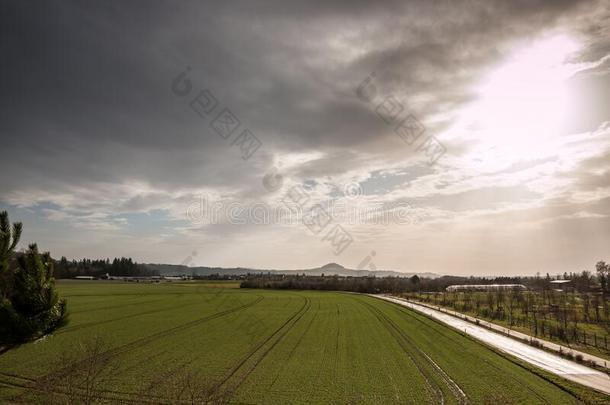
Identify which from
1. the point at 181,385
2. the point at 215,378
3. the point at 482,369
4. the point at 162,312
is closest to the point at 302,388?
the point at 215,378

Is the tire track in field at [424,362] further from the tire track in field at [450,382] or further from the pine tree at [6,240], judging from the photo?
the pine tree at [6,240]

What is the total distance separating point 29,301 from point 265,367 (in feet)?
64.3

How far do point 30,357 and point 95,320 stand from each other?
23.2 m

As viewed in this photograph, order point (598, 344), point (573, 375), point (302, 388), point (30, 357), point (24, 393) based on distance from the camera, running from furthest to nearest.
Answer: point (598, 344) < point (30, 357) < point (573, 375) < point (302, 388) < point (24, 393)

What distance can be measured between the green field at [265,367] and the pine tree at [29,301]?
2.02m

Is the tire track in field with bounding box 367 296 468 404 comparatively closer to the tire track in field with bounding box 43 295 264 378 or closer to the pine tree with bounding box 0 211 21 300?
the tire track in field with bounding box 43 295 264 378

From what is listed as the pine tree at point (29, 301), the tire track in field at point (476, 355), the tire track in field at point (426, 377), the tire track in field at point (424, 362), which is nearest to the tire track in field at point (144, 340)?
the pine tree at point (29, 301)

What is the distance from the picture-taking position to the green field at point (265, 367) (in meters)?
23.8

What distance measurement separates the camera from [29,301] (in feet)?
104

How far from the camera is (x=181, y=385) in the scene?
25.7m

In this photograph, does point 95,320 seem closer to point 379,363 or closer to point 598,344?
point 379,363

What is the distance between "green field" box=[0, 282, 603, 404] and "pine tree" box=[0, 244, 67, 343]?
202 centimetres

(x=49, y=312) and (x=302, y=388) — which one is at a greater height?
(x=49, y=312)

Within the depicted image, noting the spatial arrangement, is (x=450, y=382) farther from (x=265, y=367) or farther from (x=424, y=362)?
(x=265, y=367)
